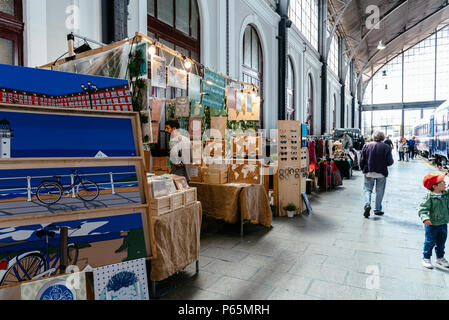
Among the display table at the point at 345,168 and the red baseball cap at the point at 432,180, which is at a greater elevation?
the red baseball cap at the point at 432,180

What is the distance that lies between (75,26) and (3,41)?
0.96 meters

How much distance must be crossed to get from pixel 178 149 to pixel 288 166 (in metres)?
2.43

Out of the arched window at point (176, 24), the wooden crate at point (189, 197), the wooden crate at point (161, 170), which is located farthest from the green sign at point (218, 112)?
the wooden crate at point (189, 197)

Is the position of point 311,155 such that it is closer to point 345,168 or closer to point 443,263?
point 345,168

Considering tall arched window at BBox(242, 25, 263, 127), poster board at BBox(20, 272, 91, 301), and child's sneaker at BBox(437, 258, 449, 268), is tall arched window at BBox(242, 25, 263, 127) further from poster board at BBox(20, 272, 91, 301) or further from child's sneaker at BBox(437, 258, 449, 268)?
poster board at BBox(20, 272, 91, 301)

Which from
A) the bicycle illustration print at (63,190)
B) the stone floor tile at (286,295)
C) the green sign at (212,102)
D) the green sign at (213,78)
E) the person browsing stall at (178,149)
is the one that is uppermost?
the green sign at (213,78)

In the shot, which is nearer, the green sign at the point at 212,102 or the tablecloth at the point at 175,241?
the tablecloth at the point at 175,241

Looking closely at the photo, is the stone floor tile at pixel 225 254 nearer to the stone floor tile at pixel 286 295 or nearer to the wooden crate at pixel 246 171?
the stone floor tile at pixel 286 295

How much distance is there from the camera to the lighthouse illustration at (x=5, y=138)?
6.18 ft

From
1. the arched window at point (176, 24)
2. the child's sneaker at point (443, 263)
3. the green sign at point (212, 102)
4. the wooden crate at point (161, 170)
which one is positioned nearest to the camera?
the child's sneaker at point (443, 263)

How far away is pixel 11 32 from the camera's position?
370cm

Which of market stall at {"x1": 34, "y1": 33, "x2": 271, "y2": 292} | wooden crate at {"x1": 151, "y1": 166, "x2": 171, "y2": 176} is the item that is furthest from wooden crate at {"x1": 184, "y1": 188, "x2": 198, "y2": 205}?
wooden crate at {"x1": 151, "y1": 166, "x2": 171, "y2": 176}

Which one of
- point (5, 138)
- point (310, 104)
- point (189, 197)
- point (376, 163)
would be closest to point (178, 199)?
point (189, 197)
